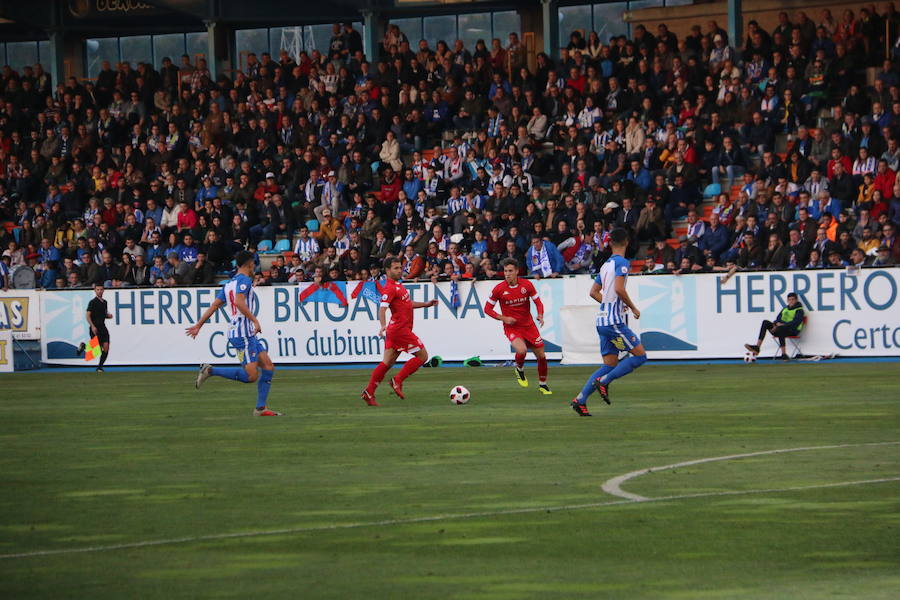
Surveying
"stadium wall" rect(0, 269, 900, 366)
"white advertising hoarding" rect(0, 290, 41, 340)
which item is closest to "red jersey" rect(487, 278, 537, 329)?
"stadium wall" rect(0, 269, 900, 366)

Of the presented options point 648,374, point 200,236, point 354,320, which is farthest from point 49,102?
point 648,374

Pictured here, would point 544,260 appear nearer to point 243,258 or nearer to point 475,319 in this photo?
point 475,319

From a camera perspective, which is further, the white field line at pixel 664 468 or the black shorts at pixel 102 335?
the black shorts at pixel 102 335

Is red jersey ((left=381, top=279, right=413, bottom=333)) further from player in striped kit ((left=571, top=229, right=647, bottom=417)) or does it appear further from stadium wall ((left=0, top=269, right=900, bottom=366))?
stadium wall ((left=0, top=269, right=900, bottom=366))

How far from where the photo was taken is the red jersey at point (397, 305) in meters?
20.0

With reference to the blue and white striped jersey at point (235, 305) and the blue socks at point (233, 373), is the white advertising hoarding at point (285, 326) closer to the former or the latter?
the blue socks at point (233, 373)

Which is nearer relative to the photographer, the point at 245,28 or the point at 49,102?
the point at 49,102

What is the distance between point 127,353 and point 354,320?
20.1 ft

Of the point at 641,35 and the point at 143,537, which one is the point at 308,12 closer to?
the point at 641,35

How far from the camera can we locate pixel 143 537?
8758 millimetres

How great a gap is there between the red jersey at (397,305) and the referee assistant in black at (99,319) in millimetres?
13892

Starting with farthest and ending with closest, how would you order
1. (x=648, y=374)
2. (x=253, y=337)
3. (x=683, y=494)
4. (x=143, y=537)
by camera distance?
(x=648, y=374)
(x=253, y=337)
(x=683, y=494)
(x=143, y=537)

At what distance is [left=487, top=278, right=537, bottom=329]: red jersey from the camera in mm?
22016

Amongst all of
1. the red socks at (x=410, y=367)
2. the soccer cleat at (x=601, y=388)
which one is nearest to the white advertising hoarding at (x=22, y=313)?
the red socks at (x=410, y=367)
